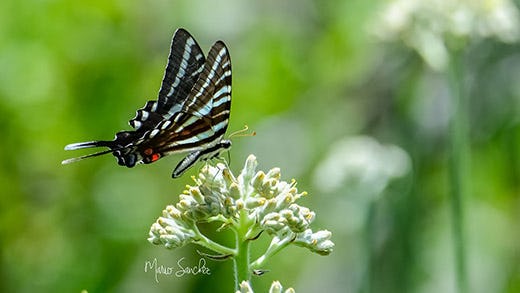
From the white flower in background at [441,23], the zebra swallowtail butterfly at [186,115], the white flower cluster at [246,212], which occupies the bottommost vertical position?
the white flower cluster at [246,212]

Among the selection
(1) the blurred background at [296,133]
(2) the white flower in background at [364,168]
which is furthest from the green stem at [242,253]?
(2) the white flower in background at [364,168]

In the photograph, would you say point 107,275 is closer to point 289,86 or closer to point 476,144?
point 289,86

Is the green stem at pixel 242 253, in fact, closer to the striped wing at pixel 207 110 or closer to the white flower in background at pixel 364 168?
the striped wing at pixel 207 110

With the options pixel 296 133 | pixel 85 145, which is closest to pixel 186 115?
pixel 85 145

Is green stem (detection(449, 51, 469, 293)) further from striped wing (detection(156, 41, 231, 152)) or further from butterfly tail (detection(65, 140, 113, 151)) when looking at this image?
butterfly tail (detection(65, 140, 113, 151))

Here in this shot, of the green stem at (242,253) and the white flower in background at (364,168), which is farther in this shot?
the white flower in background at (364,168)
